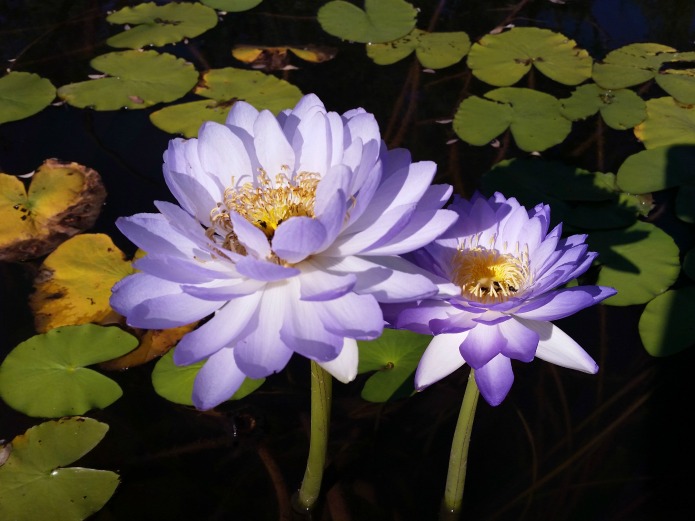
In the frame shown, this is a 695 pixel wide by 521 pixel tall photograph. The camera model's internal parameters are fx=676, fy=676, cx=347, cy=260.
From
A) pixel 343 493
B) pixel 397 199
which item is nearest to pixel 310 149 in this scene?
pixel 397 199

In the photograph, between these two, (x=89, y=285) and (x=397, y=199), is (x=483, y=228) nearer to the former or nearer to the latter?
(x=397, y=199)

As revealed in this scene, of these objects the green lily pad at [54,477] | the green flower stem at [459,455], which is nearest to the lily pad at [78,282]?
the green lily pad at [54,477]

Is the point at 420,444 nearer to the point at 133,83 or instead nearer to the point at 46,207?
the point at 46,207

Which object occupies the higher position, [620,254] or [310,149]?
[310,149]

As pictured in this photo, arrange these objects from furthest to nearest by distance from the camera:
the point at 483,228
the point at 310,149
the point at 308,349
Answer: the point at 483,228
the point at 310,149
the point at 308,349

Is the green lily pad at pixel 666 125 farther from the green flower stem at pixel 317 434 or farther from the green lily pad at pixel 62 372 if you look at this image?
the green lily pad at pixel 62 372

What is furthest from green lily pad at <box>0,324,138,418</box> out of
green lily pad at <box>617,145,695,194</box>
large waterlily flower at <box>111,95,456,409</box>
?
green lily pad at <box>617,145,695,194</box>

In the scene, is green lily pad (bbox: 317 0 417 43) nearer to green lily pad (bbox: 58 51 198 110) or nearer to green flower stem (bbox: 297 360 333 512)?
green lily pad (bbox: 58 51 198 110)
